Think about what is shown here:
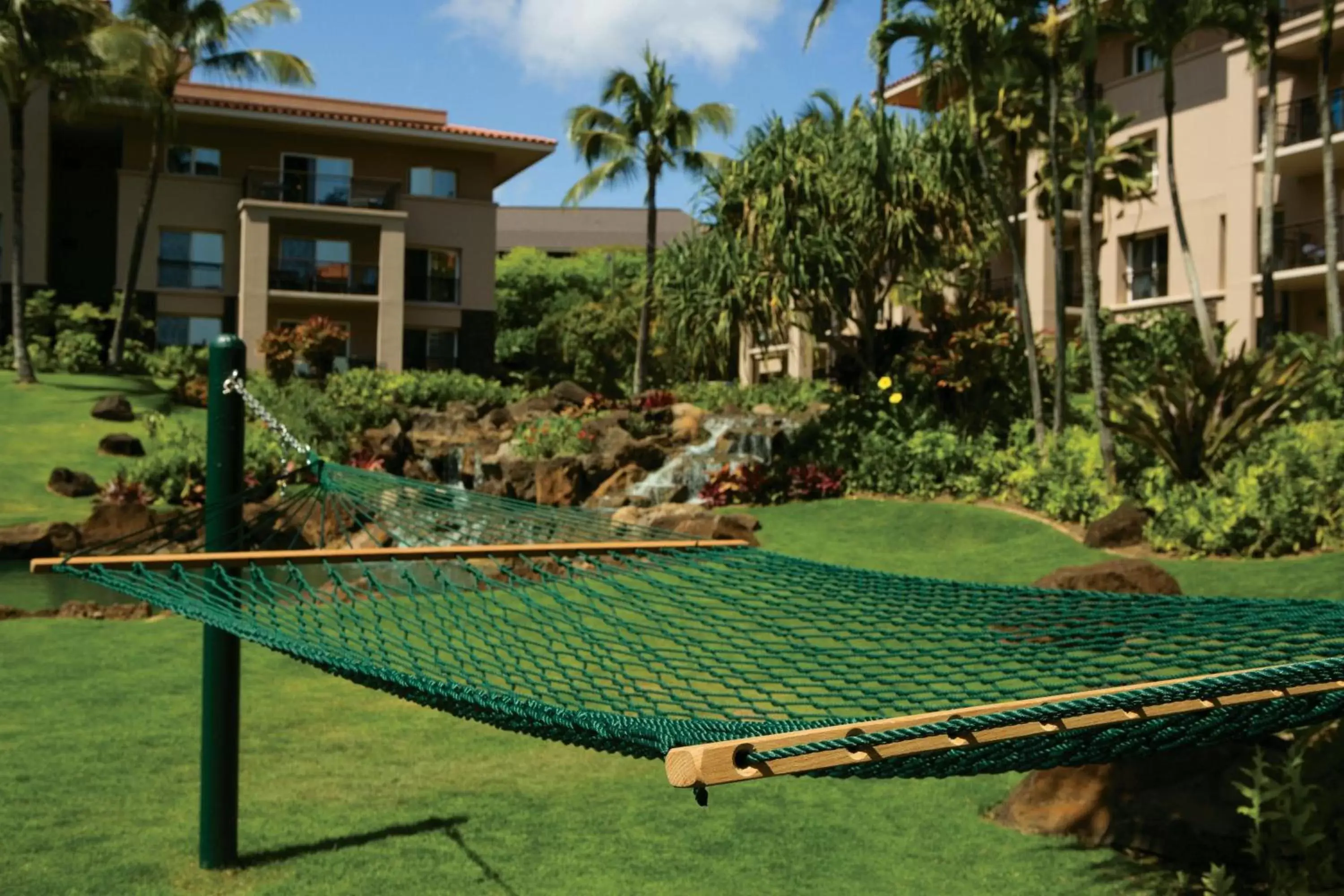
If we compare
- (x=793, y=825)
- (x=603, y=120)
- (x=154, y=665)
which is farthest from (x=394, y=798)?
(x=603, y=120)

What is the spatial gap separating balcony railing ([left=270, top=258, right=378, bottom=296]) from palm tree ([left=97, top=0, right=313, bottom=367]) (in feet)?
9.11

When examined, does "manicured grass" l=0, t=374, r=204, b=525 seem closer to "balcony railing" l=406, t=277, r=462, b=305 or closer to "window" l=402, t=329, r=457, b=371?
"window" l=402, t=329, r=457, b=371

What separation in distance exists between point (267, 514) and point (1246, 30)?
533 inches

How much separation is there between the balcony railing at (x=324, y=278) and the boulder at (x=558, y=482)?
11773 millimetres

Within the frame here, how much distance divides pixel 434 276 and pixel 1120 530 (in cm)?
2059

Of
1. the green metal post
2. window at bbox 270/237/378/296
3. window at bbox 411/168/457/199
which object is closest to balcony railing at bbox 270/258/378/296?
window at bbox 270/237/378/296

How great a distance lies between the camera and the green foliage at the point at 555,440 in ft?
62.1

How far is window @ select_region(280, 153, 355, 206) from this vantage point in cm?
2742

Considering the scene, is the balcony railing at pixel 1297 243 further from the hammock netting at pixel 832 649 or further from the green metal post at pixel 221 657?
the green metal post at pixel 221 657

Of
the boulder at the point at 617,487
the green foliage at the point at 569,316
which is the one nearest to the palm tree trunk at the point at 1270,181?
the boulder at the point at 617,487

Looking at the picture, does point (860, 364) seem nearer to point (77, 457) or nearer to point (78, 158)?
point (77, 457)

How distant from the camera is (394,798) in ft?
17.5

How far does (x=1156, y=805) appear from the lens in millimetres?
4422

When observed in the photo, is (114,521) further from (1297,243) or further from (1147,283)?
(1297,243)
